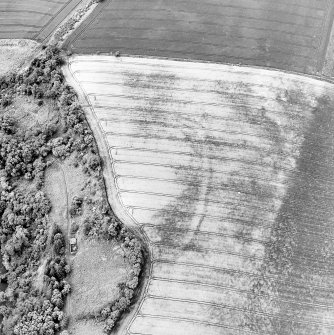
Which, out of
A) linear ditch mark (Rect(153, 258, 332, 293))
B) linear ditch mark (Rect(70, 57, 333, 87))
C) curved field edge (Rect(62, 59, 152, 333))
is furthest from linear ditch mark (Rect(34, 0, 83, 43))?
linear ditch mark (Rect(153, 258, 332, 293))

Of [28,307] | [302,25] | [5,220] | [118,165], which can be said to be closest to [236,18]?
[302,25]

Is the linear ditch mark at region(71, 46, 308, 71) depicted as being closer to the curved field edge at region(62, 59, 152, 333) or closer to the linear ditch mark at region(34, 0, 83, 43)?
the curved field edge at region(62, 59, 152, 333)

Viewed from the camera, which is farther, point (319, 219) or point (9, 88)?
point (9, 88)

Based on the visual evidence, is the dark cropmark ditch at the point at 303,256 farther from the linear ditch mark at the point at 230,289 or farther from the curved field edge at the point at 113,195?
the curved field edge at the point at 113,195

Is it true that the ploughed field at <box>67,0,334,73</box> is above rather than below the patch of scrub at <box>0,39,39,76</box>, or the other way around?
above

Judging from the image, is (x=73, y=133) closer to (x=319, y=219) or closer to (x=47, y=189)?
(x=47, y=189)

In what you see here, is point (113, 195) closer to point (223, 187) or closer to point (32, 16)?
point (223, 187)
